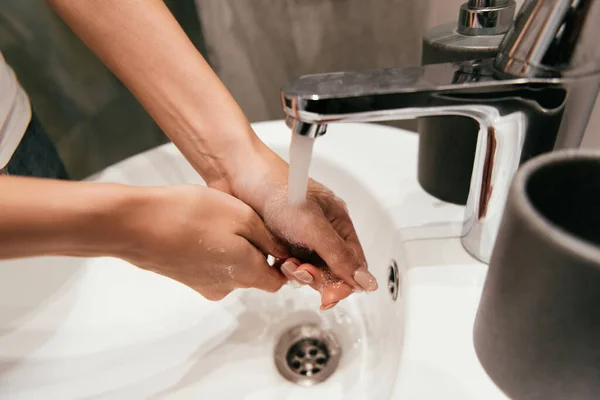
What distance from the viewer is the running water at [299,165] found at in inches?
10.4

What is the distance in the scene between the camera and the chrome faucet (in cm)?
22

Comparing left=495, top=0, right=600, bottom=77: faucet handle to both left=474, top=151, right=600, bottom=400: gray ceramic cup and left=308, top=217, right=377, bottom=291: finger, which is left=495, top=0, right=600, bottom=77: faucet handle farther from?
left=308, top=217, right=377, bottom=291: finger

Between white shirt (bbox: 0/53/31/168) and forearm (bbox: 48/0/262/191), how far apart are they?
4.8 inches

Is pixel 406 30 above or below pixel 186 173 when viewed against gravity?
above

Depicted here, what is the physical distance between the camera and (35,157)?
537 mm

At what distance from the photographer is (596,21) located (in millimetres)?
207

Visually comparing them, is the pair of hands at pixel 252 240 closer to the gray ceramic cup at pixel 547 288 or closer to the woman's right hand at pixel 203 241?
the woman's right hand at pixel 203 241

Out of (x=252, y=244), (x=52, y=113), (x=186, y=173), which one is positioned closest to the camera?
(x=252, y=244)

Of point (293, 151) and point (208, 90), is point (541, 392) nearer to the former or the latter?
point (293, 151)

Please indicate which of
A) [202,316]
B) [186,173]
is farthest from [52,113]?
[202,316]

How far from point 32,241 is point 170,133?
0.63 feet

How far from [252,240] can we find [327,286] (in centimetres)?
8

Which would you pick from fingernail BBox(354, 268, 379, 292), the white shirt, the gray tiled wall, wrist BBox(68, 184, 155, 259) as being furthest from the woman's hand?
the gray tiled wall

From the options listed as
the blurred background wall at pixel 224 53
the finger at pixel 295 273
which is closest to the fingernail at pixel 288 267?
the finger at pixel 295 273
